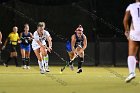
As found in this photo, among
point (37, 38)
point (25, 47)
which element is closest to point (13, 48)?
point (25, 47)

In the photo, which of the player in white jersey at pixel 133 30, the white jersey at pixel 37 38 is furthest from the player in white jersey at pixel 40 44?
the player in white jersey at pixel 133 30

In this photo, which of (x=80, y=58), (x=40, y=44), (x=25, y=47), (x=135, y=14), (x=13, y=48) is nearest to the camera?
(x=135, y=14)

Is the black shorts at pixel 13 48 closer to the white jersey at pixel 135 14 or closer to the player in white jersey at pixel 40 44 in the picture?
the player in white jersey at pixel 40 44

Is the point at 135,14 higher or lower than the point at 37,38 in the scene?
higher

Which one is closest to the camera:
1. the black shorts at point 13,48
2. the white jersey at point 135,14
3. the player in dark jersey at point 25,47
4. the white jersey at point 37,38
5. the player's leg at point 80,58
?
the white jersey at point 135,14

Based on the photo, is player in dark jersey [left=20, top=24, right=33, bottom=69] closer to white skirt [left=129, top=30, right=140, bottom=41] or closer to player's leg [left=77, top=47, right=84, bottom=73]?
player's leg [left=77, top=47, right=84, bottom=73]

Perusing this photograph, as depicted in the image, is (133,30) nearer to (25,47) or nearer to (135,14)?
(135,14)

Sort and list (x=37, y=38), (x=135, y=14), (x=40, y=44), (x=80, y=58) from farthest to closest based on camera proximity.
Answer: (x=80, y=58) < (x=37, y=38) < (x=40, y=44) < (x=135, y=14)

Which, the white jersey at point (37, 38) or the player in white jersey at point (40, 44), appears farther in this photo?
the white jersey at point (37, 38)

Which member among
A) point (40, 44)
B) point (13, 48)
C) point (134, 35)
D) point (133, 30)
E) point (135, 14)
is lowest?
point (13, 48)

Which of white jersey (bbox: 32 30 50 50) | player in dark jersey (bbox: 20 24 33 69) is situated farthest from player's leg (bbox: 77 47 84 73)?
player in dark jersey (bbox: 20 24 33 69)

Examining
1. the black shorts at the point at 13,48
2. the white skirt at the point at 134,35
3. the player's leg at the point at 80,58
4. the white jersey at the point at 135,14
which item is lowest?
the player's leg at the point at 80,58

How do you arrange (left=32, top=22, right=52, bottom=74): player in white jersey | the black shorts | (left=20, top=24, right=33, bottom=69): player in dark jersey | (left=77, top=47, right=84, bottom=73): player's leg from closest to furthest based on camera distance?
(left=32, top=22, right=52, bottom=74): player in white jersey, (left=77, top=47, right=84, bottom=73): player's leg, (left=20, top=24, right=33, bottom=69): player in dark jersey, the black shorts

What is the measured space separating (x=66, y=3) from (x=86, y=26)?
80.4 inches
